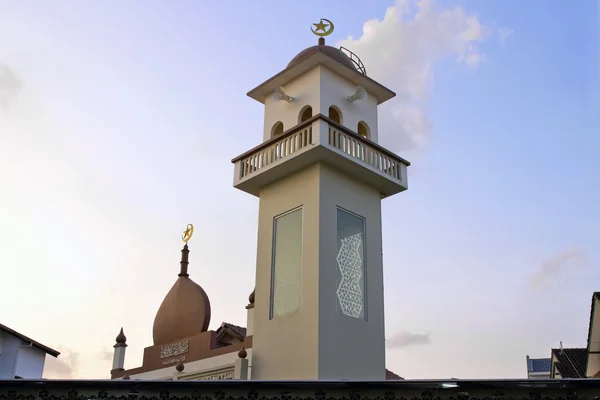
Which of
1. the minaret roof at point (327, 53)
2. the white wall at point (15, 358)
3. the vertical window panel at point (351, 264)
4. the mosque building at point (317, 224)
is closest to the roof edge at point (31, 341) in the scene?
the white wall at point (15, 358)

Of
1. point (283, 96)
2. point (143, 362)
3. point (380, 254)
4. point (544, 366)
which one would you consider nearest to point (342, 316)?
point (380, 254)

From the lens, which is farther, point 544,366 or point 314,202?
point 544,366

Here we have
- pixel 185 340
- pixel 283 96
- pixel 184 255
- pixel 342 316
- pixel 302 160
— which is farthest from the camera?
pixel 184 255

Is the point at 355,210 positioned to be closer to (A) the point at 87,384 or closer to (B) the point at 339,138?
(B) the point at 339,138

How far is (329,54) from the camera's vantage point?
14117mm

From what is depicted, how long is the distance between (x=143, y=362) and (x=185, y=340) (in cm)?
158

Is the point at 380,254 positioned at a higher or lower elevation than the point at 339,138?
lower

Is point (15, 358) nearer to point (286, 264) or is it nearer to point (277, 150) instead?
point (286, 264)

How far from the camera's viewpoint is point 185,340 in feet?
52.9

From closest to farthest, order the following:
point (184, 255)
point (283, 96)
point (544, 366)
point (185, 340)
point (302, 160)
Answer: point (302, 160) → point (283, 96) → point (185, 340) → point (184, 255) → point (544, 366)

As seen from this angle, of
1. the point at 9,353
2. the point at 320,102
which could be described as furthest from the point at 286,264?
Result: the point at 9,353

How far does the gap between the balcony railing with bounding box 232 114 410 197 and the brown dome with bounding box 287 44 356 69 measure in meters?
1.70

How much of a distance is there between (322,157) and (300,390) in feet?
21.8

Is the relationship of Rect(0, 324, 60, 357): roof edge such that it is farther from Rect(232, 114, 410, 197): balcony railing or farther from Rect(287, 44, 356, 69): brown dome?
Rect(287, 44, 356, 69): brown dome
